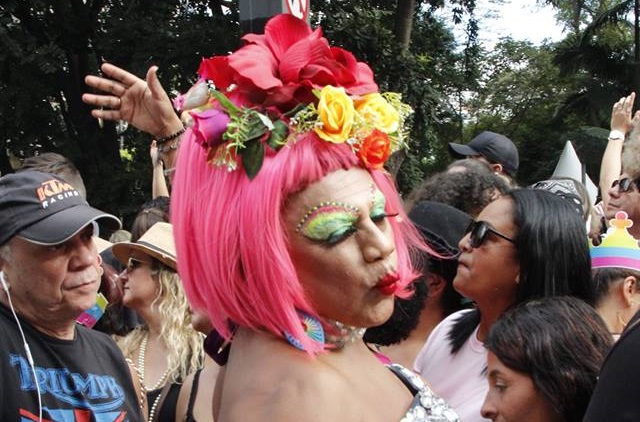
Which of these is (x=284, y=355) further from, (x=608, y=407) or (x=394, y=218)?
(x=608, y=407)

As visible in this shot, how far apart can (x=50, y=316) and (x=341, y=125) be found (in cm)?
138

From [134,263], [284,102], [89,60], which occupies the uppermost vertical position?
[89,60]

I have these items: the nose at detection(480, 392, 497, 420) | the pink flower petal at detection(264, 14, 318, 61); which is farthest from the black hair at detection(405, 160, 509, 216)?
the pink flower petal at detection(264, 14, 318, 61)

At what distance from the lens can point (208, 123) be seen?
1642 mm

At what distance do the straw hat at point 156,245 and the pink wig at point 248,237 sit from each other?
5.88ft

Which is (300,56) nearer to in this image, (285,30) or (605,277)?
(285,30)

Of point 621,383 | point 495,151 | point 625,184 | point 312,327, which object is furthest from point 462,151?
point 621,383

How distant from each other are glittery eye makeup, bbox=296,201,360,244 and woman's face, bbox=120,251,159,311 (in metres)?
2.08

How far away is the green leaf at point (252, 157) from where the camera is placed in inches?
62.4

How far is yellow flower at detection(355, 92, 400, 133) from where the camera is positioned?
1.73 m

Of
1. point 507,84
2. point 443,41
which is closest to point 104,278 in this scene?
point 443,41

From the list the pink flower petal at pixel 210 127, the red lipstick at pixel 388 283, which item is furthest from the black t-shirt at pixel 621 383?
the pink flower petal at pixel 210 127

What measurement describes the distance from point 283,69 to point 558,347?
1.09 m

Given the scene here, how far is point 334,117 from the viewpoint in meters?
1.61
